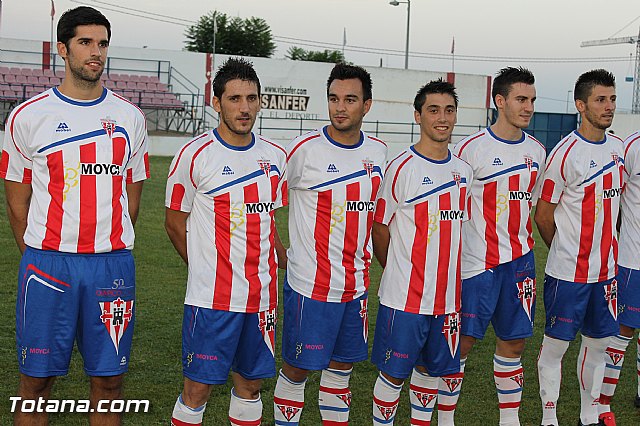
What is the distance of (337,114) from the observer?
16.3 ft

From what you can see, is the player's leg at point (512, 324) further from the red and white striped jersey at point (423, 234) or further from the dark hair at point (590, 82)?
the dark hair at point (590, 82)

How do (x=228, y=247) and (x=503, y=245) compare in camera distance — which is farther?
(x=503, y=245)

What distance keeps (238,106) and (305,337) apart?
141cm

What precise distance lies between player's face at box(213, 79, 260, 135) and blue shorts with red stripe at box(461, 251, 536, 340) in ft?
6.11

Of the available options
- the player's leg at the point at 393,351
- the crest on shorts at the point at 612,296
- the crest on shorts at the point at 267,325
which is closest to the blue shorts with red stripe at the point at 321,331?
the player's leg at the point at 393,351

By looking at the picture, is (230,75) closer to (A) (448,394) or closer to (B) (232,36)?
(A) (448,394)

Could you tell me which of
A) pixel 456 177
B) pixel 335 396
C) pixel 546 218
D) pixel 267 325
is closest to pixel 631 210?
pixel 546 218

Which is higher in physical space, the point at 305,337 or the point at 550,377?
the point at 305,337

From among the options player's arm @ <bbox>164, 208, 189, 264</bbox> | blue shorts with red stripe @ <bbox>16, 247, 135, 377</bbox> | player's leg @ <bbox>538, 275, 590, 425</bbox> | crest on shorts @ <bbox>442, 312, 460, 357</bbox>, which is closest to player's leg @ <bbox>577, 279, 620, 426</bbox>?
player's leg @ <bbox>538, 275, 590, 425</bbox>

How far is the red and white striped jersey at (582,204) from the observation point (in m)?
5.68

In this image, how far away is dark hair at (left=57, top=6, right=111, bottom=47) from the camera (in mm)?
4352

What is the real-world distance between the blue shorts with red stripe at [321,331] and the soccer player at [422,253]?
0.15 metres

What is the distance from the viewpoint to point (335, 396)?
202 inches

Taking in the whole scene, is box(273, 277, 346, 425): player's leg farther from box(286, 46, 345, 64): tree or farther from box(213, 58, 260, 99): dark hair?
box(286, 46, 345, 64): tree
